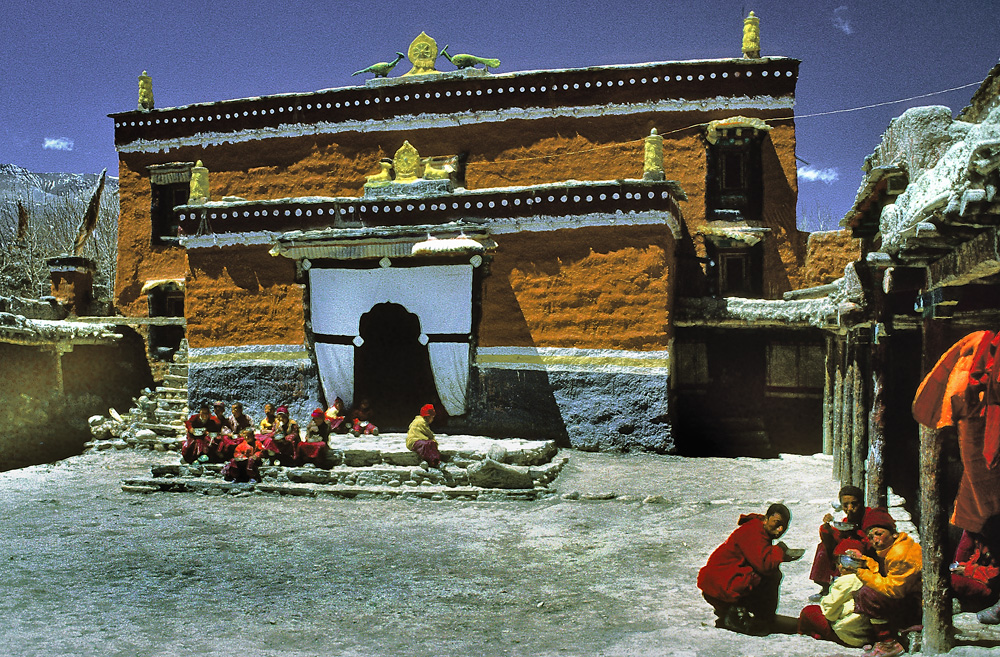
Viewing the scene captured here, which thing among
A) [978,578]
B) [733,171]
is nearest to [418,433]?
[978,578]

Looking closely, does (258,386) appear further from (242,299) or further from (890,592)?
(890,592)

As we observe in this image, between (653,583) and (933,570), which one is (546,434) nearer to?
(653,583)

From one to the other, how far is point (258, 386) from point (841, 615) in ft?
38.4

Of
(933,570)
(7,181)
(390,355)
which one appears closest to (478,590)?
(933,570)

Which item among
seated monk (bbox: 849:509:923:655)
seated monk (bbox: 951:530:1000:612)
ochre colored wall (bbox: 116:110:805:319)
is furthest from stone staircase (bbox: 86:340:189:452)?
seated monk (bbox: 951:530:1000:612)

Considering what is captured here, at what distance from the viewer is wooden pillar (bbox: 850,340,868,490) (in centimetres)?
798

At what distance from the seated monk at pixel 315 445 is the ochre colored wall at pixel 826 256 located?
10558 mm

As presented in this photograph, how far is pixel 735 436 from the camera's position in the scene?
14445 mm

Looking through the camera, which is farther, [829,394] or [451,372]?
[451,372]

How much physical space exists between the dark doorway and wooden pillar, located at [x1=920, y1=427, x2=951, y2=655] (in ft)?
34.3

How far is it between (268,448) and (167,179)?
36.2ft

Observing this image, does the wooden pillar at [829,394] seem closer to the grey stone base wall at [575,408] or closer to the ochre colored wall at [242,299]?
the grey stone base wall at [575,408]

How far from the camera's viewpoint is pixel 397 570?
23.0 feet

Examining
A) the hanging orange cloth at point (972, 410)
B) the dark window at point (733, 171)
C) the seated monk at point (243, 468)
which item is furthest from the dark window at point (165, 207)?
the hanging orange cloth at point (972, 410)
